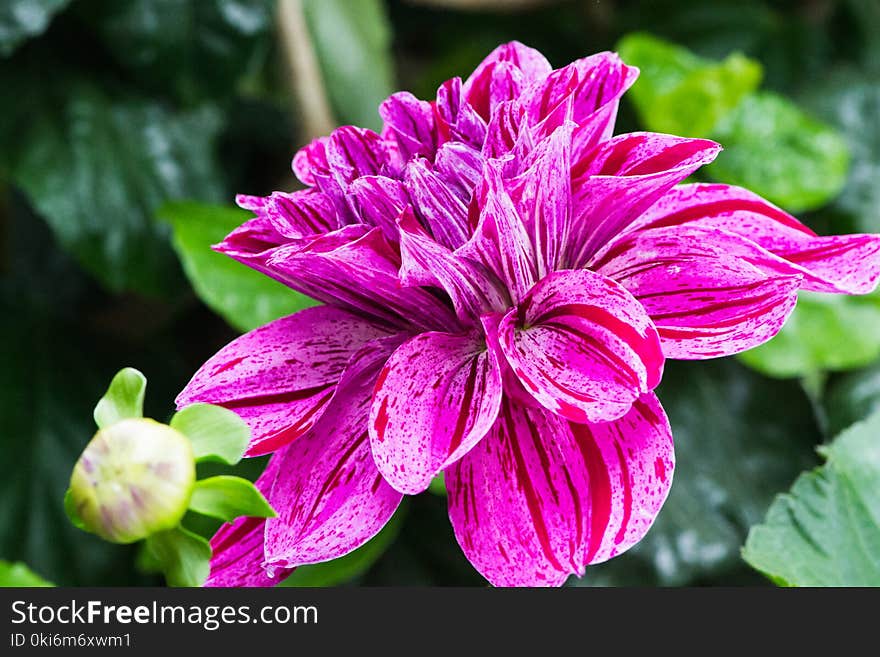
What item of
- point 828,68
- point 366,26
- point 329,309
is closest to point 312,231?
point 329,309

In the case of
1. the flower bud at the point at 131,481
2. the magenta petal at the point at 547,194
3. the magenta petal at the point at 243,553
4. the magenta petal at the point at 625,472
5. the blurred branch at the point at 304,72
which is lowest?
the magenta petal at the point at 243,553

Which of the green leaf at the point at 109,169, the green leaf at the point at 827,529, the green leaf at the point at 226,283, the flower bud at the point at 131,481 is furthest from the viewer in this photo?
the green leaf at the point at 109,169

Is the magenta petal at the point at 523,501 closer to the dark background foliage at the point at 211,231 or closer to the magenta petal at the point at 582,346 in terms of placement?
the magenta petal at the point at 582,346

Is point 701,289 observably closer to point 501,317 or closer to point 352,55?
point 501,317

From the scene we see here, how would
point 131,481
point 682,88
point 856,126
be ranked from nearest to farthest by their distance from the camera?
1. point 131,481
2. point 682,88
3. point 856,126

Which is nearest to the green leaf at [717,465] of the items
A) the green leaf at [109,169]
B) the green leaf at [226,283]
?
the green leaf at [226,283]

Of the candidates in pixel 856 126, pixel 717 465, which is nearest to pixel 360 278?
pixel 717 465

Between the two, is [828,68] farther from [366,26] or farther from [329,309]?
[329,309]
